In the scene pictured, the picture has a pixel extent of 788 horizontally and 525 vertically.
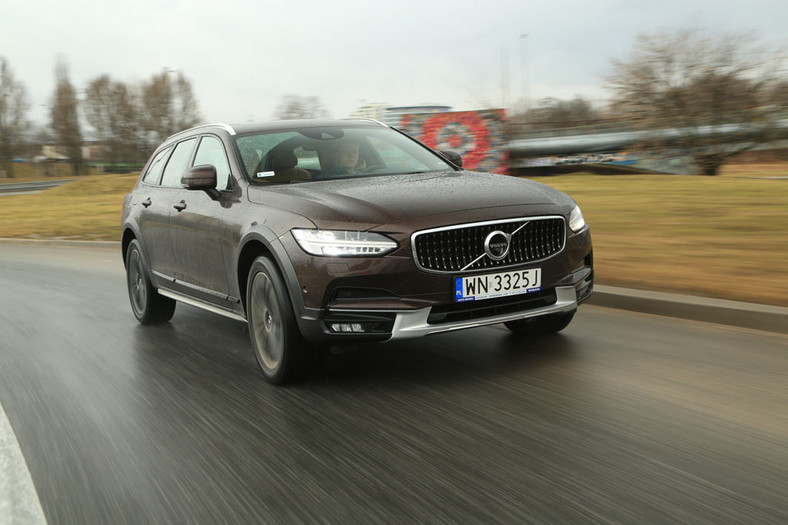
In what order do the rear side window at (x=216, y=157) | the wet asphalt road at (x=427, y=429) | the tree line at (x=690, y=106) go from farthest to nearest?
1. the tree line at (x=690, y=106)
2. the rear side window at (x=216, y=157)
3. the wet asphalt road at (x=427, y=429)

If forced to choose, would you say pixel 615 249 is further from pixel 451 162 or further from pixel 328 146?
pixel 328 146

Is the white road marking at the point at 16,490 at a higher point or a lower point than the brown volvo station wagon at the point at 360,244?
lower

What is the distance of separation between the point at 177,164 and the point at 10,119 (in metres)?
82.2

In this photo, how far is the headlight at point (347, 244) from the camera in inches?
187

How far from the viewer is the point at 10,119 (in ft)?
267

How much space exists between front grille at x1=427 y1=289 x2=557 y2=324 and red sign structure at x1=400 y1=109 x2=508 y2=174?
23.5m

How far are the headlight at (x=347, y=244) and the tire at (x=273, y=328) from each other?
412 mm

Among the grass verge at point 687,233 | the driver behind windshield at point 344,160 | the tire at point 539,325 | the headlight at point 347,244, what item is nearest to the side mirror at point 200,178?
the driver behind windshield at point 344,160

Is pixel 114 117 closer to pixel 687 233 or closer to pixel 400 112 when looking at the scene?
pixel 400 112

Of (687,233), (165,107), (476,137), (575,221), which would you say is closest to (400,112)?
(476,137)

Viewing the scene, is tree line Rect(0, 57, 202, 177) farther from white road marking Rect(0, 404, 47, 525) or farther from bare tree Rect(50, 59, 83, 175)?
white road marking Rect(0, 404, 47, 525)

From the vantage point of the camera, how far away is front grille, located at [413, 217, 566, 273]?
15.8 ft

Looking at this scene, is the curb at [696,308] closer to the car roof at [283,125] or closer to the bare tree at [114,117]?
the car roof at [283,125]

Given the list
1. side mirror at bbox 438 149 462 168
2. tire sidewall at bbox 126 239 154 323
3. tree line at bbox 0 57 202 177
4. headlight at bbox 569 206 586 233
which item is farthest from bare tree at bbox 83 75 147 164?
headlight at bbox 569 206 586 233
